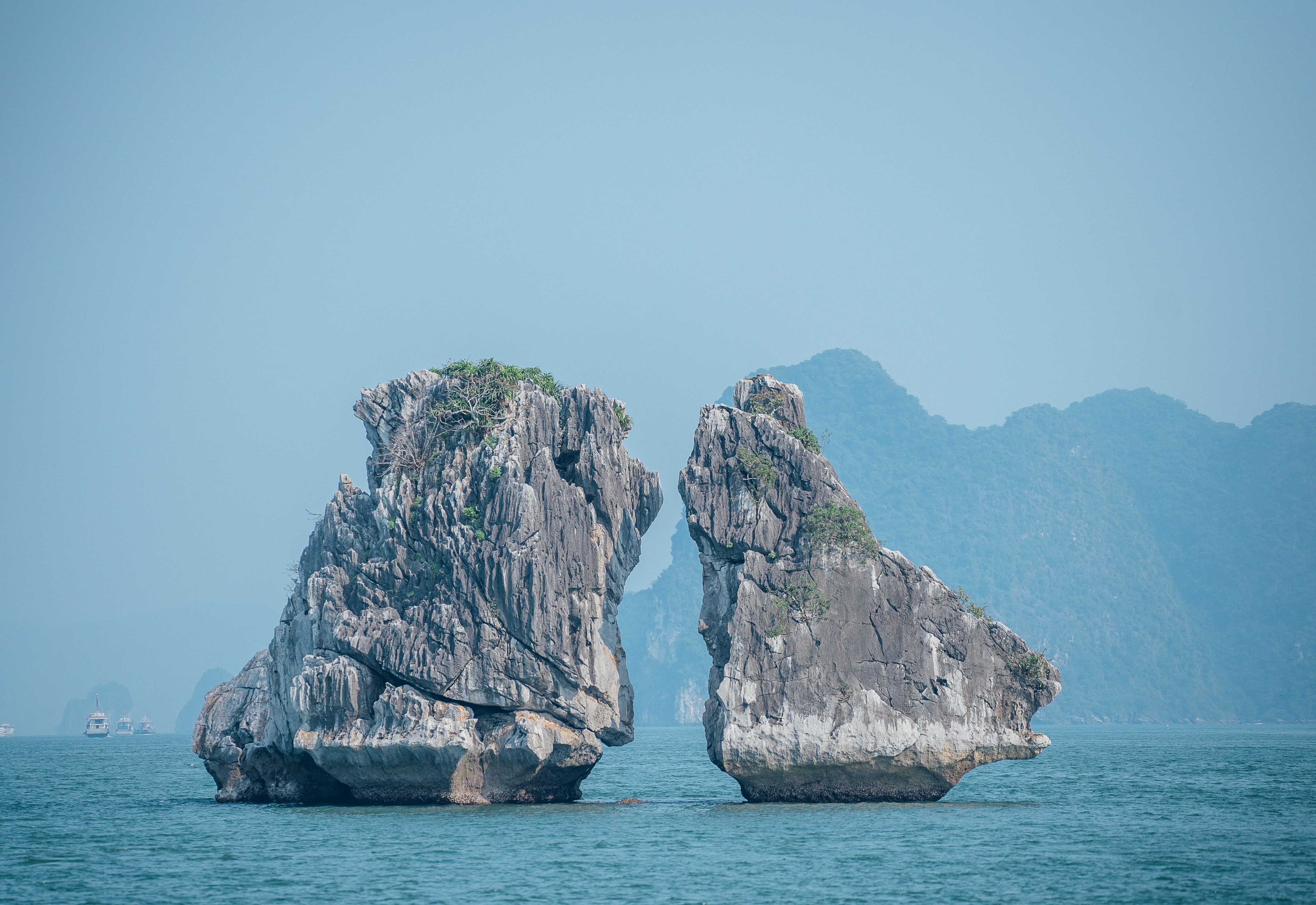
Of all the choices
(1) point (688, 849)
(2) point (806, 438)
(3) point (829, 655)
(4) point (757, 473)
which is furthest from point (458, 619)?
(2) point (806, 438)

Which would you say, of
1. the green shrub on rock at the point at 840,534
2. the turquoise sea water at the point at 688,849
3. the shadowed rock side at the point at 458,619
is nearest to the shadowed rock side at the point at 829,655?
the green shrub on rock at the point at 840,534

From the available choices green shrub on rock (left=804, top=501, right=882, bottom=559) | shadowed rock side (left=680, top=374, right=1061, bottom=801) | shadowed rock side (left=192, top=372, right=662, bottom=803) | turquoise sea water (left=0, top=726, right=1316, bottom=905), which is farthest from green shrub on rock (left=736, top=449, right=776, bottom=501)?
turquoise sea water (left=0, top=726, right=1316, bottom=905)

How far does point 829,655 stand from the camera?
141 ft

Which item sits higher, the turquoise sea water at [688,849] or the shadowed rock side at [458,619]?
the shadowed rock side at [458,619]

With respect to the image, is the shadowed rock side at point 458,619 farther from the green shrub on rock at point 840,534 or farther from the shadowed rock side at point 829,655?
the green shrub on rock at point 840,534

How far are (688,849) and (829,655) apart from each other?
8.62m

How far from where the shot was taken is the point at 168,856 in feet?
120

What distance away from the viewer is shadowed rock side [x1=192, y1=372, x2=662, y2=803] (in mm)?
43031

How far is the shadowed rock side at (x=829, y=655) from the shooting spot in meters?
42.0

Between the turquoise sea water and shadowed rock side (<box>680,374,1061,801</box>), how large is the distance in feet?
5.16

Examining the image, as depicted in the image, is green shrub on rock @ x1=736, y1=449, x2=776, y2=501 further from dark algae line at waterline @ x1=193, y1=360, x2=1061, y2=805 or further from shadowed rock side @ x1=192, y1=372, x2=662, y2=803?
shadowed rock side @ x1=192, y1=372, x2=662, y2=803

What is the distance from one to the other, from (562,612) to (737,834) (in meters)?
9.27

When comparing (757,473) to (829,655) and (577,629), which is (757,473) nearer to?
(829,655)

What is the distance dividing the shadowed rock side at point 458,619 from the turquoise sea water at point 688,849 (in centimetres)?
180
